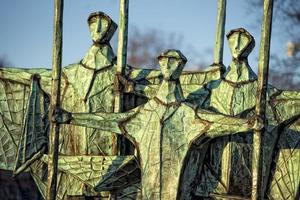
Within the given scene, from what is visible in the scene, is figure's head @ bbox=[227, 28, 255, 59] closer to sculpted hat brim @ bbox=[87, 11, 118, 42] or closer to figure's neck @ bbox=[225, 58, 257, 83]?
figure's neck @ bbox=[225, 58, 257, 83]

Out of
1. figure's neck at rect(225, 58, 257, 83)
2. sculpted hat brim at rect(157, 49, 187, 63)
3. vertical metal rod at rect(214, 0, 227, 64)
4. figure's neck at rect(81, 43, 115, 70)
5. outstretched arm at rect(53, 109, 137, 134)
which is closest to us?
sculpted hat brim at rect(157, 49, 187, 63)

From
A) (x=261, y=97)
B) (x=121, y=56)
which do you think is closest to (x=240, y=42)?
(x=261, y=97)

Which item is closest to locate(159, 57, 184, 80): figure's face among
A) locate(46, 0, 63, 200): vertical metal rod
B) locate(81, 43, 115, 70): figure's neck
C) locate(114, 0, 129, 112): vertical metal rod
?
locate(114, 0, 129, 112): vertical metal rod

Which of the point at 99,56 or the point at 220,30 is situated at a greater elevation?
the point at 220,30

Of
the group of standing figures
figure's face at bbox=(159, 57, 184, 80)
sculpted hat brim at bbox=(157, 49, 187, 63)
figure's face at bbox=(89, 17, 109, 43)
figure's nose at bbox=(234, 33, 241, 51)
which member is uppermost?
figure's face at bbox=(89, 17, 109, 43)

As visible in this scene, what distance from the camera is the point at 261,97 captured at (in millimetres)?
5789

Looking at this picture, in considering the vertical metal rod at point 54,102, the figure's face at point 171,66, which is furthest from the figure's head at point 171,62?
the vertical metal rod at point 54,102

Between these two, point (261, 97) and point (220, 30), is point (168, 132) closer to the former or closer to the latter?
point (261, 97)

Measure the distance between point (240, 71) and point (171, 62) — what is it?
74cm

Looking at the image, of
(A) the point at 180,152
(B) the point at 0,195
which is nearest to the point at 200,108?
(A) the point at 180,152

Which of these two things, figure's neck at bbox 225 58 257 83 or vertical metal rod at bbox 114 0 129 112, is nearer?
figure's neck at bbox 225 58 257 83

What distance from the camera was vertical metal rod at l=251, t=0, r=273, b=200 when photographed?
19.0ft

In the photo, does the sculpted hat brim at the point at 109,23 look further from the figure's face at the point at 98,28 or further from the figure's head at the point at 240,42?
the figure's head at the point at 240,42

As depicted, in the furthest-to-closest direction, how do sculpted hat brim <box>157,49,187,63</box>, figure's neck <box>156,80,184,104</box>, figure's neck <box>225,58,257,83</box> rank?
figure's neck <box>225,58,257,83</box>, figure's neck <box>156,80,184,104</box>, sculpted hat brim <box>157,49,187,63</box>
